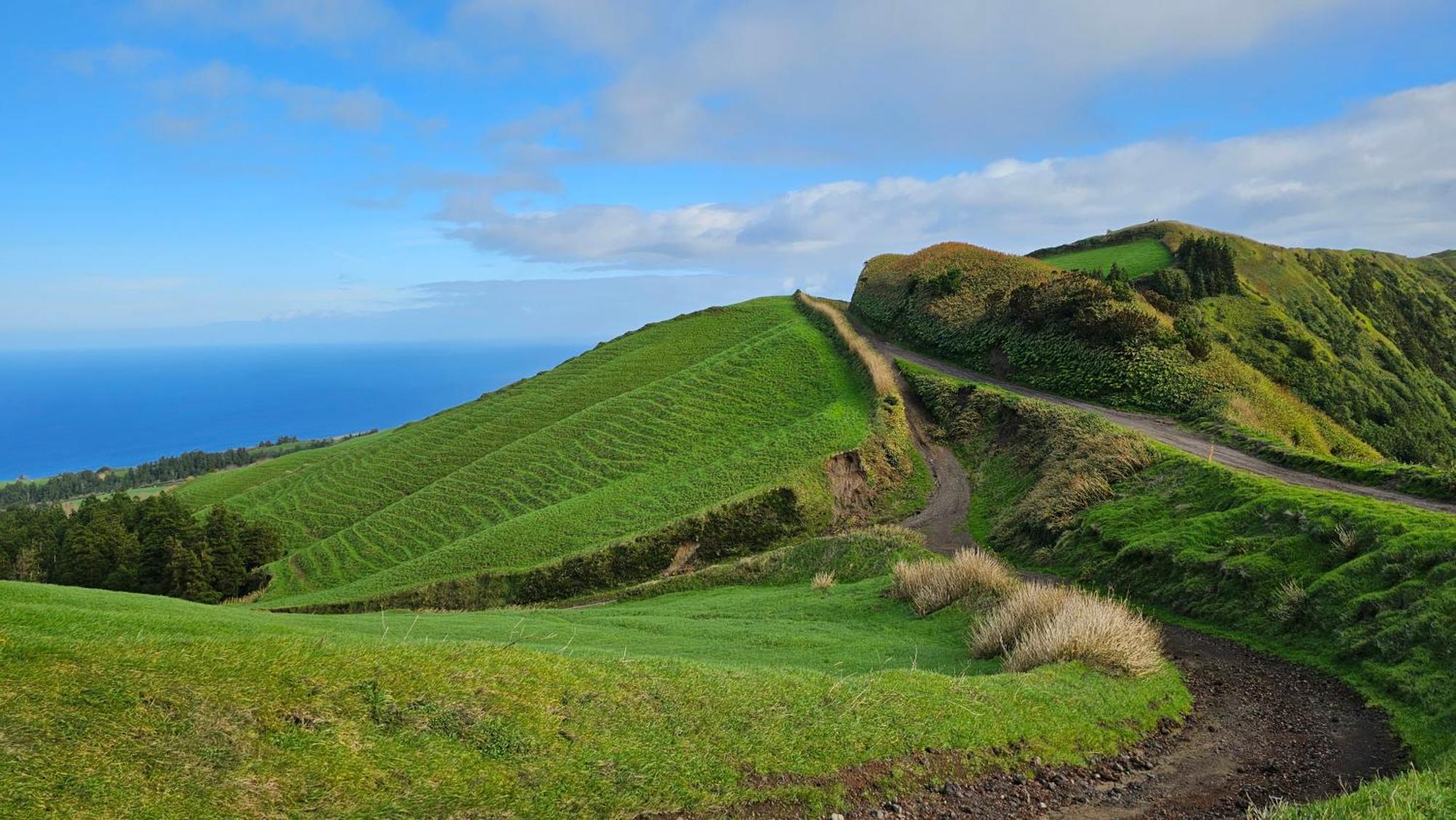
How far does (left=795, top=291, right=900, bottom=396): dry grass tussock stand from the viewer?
44.8 meters

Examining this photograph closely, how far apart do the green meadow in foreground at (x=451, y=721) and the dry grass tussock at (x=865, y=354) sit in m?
32.0

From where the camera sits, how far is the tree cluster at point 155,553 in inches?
1468

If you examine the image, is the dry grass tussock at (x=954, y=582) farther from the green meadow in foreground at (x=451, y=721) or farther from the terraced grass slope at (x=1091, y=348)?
the terraced grass slope at (x=1091, y=348)

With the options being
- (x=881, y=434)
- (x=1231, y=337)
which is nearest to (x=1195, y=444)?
(x=881, y=434)

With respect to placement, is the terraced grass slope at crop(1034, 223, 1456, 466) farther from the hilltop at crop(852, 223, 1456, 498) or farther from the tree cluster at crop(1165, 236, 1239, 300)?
the tree cluster at crop(1165, 236, 1239, 300)

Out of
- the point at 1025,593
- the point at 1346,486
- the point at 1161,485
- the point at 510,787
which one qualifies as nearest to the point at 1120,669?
the point at 1025,593

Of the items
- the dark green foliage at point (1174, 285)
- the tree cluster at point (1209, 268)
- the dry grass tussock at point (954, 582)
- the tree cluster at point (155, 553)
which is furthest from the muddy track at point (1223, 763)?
the tree cluster at point (1209, 268)

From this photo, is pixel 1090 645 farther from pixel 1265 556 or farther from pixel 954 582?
pixel 1265 556

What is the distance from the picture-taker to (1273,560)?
17.5 metres

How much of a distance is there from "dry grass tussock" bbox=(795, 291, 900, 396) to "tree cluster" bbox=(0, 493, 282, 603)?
116 ft

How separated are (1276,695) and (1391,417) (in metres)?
41.2

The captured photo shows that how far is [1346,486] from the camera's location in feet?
74.8

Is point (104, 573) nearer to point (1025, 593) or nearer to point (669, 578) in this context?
point (669, 578)

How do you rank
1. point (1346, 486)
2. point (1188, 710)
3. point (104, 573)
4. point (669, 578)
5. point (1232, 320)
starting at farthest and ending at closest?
point (1232, 320) < point (104, 573) < point (669, 578) < point (1346, 486) < point (1188, 710)
